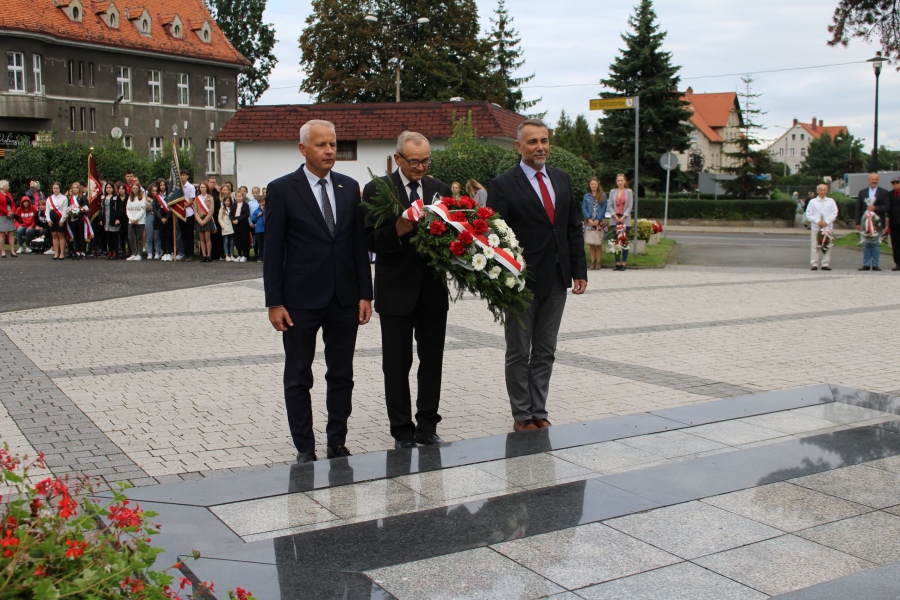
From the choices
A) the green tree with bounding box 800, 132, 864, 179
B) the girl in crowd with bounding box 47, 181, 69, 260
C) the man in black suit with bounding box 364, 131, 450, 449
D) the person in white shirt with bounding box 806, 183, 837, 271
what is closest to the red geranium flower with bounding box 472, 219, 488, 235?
the man in black suit with bounding box 364, 131, 450, 449

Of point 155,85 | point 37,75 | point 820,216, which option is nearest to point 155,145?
point 155,85

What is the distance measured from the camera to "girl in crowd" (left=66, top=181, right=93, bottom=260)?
24.5 m

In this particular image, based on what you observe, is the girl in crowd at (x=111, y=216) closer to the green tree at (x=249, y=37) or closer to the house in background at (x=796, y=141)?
the green tree at (x=249, y=37)

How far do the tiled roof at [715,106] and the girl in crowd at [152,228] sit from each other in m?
105

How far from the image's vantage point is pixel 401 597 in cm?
372

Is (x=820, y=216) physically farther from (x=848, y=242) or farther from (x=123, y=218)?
(x=123, y=218)

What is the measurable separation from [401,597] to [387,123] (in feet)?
105

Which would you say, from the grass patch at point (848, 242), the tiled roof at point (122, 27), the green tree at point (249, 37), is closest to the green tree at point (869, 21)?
the grass patch at point (848, 242)

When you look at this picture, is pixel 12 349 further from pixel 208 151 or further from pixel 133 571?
pixel 208 151

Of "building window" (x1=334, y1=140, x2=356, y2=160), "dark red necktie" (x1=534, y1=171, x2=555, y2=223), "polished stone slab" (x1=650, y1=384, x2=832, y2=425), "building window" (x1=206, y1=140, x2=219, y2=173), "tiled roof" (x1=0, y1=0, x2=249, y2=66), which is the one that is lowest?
"polished stone slab" (x1=650, y1=384, x2=832, y2=425)

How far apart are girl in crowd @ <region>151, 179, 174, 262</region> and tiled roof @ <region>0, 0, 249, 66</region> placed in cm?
2843

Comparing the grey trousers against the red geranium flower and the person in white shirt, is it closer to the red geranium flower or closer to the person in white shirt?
the red geranium flower

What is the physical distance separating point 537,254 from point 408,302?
3.51 ft

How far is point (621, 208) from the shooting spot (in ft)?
69.0
